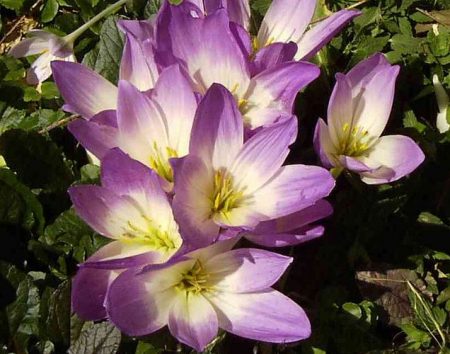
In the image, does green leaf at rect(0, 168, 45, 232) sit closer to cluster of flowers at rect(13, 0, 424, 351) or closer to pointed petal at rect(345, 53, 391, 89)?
cluster of flowers at rect(13, 0, 424, 351)

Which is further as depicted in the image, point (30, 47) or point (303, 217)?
point (30, 47)

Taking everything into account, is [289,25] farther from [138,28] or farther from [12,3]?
[12,3]

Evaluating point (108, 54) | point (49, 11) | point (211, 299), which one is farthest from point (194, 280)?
point (49, 11)

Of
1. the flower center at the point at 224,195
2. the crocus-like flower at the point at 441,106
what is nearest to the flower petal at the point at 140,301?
the flower center at the point at 224,195

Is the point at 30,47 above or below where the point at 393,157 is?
above

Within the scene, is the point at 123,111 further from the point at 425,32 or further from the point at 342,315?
the point at 425,32

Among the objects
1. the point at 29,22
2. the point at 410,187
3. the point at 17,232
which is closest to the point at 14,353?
the point at 17,232
